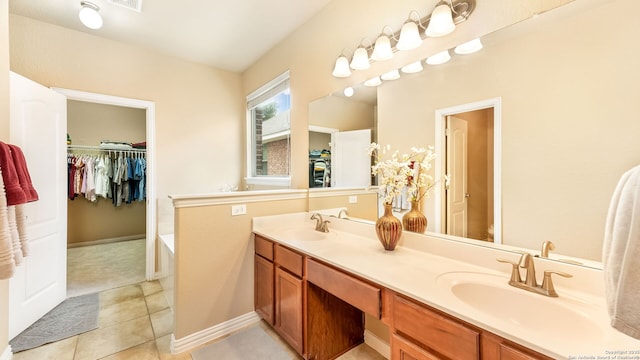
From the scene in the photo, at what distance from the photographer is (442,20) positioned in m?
1.38

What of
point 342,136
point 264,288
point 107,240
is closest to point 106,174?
point 107,240

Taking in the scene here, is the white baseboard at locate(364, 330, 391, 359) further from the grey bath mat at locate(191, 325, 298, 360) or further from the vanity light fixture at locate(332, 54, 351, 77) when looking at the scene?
the vanity light fixture at locate(332, 54, 351, 77)

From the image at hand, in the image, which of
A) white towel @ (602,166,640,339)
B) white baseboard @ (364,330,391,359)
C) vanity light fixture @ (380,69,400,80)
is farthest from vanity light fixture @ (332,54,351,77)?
white baseboard @ (364,330,391,359)

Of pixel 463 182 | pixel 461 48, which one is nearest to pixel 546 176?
pixel 463 182

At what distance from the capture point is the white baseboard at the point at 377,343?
1810 mm

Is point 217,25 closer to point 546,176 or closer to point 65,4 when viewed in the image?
point 65,4

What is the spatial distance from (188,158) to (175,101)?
747 millimetres

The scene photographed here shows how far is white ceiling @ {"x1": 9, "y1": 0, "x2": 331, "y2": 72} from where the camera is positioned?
226cm

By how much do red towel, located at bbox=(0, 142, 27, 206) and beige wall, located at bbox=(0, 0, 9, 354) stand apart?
304 mm

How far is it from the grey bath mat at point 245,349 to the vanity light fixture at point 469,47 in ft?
7.48

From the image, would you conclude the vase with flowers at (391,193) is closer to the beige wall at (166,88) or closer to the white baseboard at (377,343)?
the white baseboard at (377,343)

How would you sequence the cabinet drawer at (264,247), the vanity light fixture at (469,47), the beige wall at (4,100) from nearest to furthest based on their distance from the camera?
the vanity light fixture at (469,47), the beige wall at (4,100), the cabinet drawer at (264,247)

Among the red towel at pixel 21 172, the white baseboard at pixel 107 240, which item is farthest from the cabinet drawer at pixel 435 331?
the white baseboard at pixel 107 240

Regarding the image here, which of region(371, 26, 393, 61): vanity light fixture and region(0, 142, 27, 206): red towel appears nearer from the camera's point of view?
region(0, 142, 27, 206): red towel
